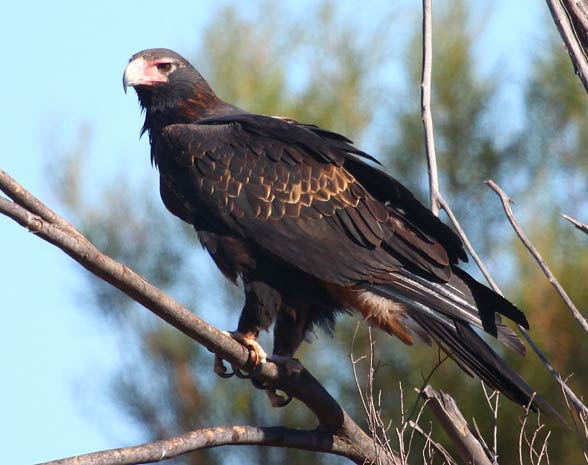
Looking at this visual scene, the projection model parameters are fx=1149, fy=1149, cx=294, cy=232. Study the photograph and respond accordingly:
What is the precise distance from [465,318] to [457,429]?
0.60 metres

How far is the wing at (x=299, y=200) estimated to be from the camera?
4.70 metres

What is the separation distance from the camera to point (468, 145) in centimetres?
925

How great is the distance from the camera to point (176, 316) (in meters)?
3.43

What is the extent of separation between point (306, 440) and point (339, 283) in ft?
2.52

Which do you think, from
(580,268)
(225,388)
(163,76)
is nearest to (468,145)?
(580,268)

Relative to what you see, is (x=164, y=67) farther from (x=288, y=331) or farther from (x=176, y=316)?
(x=176, y=316)

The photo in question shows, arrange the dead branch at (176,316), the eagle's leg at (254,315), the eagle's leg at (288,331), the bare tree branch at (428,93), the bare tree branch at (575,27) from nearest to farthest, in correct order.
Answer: the dead branch at (176,316), the bare tree branch at (575,27), the bare tree branch at (428,93), the eagle's leg at (254,315), the eagle's leg at (288,331)

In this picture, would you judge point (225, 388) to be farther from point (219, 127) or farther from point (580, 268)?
point (219, 127)

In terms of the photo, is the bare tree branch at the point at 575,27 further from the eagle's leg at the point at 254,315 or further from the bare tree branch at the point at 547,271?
the eagle's leg at the point at 254,315

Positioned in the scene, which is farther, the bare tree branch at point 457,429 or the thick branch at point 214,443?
the bare tree branch at point 457,429

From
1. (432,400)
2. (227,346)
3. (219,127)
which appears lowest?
(432,400)

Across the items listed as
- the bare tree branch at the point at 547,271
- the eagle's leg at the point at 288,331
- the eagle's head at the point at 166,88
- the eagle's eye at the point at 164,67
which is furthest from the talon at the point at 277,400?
the eagle's eye at the point at 164,67

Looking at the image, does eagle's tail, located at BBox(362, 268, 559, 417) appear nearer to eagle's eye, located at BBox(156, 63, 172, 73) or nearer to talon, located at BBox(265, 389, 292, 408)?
talon, located at BBox(265, 389, 292, 408)

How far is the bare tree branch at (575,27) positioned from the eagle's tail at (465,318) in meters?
1.04
